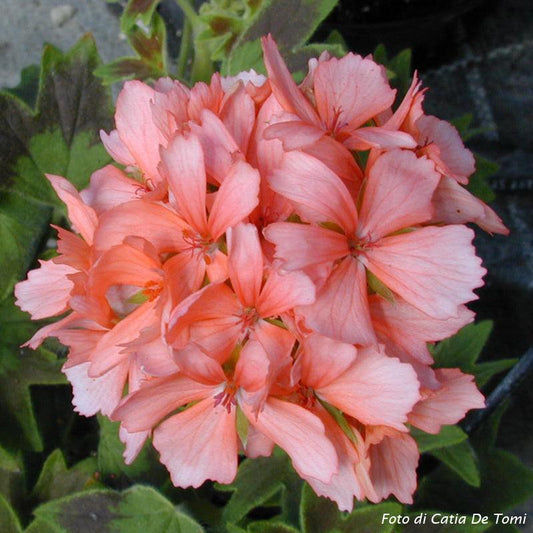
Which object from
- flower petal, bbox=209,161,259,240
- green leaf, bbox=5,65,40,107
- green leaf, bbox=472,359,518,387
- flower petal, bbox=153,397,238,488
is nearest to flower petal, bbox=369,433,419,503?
flower petal, bbox=153,397,238,488

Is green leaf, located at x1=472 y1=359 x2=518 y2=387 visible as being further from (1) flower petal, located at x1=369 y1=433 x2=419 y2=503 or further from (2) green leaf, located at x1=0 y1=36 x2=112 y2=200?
(2) green leaf, located at x1=0 y1=36 x2=112 y2=200

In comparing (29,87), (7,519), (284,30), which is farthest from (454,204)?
(29,87)

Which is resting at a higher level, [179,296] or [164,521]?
[179,296]

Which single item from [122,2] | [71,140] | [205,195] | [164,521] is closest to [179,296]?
[205,195]

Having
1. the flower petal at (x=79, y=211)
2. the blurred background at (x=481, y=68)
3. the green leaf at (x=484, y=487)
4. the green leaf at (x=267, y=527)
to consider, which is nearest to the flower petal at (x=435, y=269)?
the flower petal at (x=79, y=211)

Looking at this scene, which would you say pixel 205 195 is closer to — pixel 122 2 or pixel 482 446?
pixel 482 446

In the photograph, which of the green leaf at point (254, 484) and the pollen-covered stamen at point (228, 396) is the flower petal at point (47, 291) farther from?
the green leaf at point (254, 484)
